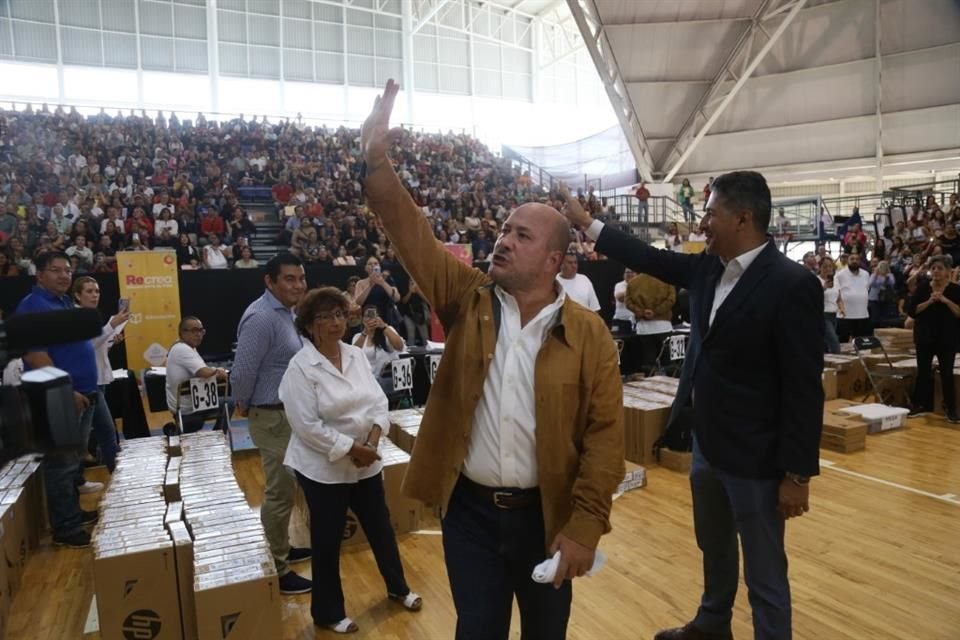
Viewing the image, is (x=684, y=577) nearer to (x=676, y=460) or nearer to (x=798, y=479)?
(x=798, y=479)

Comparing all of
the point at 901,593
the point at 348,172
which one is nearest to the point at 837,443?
the point at 901,593

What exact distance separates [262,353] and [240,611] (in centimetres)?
118

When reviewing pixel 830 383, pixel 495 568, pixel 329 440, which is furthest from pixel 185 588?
pixel 830 383

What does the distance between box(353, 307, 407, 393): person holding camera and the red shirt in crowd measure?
663cm

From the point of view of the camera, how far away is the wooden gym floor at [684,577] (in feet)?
9.41

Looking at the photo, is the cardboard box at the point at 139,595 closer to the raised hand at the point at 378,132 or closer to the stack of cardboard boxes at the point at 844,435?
the raised hand at the point at 378,132

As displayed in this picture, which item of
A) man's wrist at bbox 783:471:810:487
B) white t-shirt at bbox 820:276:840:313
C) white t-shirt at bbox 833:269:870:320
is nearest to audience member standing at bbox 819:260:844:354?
white t-shirt at bbox 820:276:840:313

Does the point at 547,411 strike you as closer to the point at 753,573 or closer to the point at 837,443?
the point at 753,573

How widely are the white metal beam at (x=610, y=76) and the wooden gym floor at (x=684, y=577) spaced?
1259 cm

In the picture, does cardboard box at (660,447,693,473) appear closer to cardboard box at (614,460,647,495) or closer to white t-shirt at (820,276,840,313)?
cardboard box at (614,460,647,495)

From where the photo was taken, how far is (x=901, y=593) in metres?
3.06

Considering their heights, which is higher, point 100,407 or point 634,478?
point 100,407

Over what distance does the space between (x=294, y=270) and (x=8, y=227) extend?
8.68 m

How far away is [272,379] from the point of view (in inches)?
126
